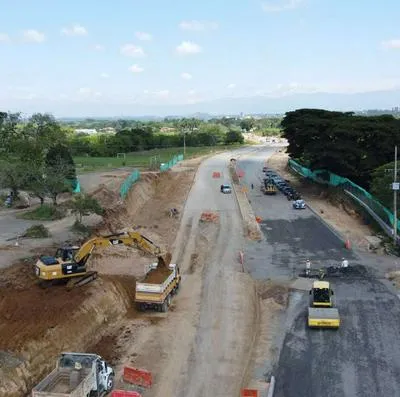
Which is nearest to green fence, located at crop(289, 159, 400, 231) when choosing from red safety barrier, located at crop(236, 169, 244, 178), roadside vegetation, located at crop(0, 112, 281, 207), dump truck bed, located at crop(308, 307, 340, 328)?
red safety barrier, located at crop(236, 169, 244, 178)

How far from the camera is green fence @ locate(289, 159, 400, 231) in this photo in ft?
190

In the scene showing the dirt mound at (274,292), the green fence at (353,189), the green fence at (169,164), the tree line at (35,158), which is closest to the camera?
the dirt mound at (274,292)

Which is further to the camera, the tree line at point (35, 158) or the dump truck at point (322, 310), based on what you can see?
the tree line at point (35, 158)

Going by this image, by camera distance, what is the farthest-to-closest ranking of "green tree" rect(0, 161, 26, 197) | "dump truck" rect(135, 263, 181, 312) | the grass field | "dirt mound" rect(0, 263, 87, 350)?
the grass field
"green tree" rect(0, 161, 26, 197)
"dump truck" rect(135, 263, 181, 312)
"dirt mound" rect(0, 263, 87, 350)

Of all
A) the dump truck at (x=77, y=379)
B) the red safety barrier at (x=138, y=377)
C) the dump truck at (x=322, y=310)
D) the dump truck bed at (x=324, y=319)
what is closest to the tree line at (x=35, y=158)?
the dump truck at (x=322, y=310)

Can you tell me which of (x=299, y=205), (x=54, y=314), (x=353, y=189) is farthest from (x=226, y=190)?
(x=54, y=314)

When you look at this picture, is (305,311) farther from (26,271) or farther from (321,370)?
(26,271)

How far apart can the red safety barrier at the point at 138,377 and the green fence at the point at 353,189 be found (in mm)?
34434

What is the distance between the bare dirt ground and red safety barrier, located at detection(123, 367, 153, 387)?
31.2m

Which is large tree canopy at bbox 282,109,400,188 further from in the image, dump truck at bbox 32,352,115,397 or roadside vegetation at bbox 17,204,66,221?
dump truck at bbox 32,352,115,397

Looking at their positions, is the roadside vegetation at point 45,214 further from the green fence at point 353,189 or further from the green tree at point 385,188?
the green fence at point 353,189

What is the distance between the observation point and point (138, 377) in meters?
25.6

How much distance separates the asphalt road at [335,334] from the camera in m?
26.2

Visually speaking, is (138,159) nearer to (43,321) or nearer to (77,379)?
(43,321)
